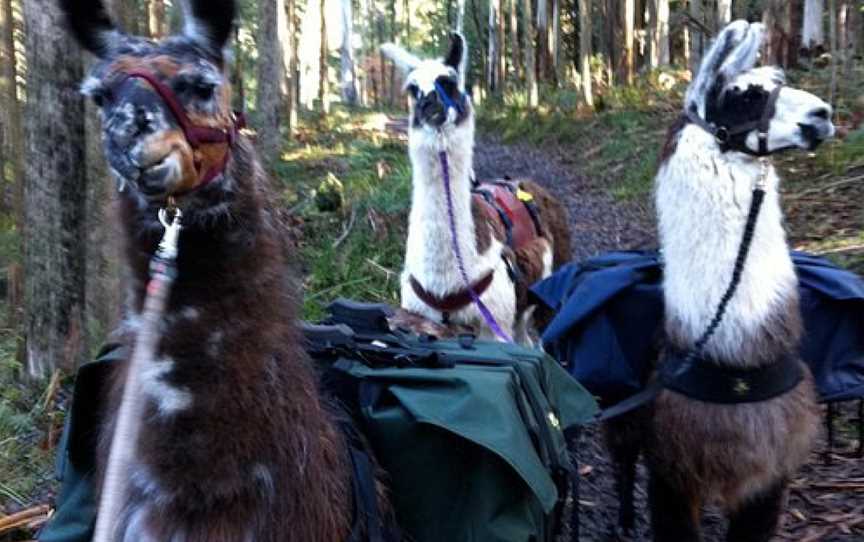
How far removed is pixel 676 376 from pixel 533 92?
20837 millimetres

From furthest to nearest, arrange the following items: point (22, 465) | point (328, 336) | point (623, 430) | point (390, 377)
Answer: point (22, 465)
point (623, 430)
point (328, 336)
point (390, 377)

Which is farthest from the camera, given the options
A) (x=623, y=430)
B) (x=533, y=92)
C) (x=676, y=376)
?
(x=533, y=92)

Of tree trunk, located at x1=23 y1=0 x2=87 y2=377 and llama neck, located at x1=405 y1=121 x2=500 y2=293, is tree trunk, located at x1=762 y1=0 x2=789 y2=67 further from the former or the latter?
tree trunk, located at x1=23 y1=0 x2=87 y2=377

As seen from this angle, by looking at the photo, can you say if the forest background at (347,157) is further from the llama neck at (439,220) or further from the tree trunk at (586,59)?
the llama neck at (439,220)

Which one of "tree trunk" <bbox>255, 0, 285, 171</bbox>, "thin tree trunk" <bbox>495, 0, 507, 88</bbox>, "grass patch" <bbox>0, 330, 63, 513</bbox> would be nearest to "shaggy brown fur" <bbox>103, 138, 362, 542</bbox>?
"grass patch" <bbox>0, 330, 63, 513</bbox>

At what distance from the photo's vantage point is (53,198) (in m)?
4.93

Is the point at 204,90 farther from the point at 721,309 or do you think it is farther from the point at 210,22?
the point at 721,309

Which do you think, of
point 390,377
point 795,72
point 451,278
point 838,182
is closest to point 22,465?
point 451,278

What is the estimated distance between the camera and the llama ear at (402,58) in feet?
19.0

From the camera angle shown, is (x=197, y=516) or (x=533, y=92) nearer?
(x=197, y=516)

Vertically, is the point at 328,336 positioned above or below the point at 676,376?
above

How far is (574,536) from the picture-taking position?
2924mm

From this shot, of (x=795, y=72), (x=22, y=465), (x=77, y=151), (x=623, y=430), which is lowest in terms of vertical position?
(x=22, y=465)

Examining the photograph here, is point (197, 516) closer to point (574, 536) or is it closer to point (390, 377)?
point (390, 377)
